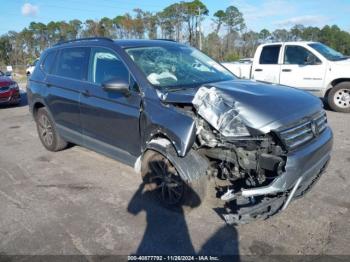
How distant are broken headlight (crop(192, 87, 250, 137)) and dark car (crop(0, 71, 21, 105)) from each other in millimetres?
10525

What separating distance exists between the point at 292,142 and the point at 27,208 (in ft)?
10.5

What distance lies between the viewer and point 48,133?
640cm

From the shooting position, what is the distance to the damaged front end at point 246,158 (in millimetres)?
3299

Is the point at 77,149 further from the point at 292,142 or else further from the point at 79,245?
the point at 292,142

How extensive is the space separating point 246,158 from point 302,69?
6.95 metres

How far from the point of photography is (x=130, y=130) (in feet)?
13.9

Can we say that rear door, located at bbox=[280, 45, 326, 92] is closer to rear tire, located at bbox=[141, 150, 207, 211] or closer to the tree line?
rear tire, located at bbox=[141, 150, 207, 211]

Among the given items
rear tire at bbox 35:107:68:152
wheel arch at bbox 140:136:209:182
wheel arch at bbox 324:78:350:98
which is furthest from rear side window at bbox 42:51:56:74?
wheel arch at bbox 324:78:350:98

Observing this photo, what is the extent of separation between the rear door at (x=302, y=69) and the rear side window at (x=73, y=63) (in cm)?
646

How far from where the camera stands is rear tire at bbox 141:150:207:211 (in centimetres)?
372

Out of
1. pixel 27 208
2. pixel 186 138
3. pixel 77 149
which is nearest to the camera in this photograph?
pixel 186 138

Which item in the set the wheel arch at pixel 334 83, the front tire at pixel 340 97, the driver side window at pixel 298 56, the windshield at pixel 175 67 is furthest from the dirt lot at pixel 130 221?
the driver side window at pixel 298 56

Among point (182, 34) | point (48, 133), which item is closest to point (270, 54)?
point (48, 133)

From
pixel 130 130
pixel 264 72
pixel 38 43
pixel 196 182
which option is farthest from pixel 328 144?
pixel 38 43
